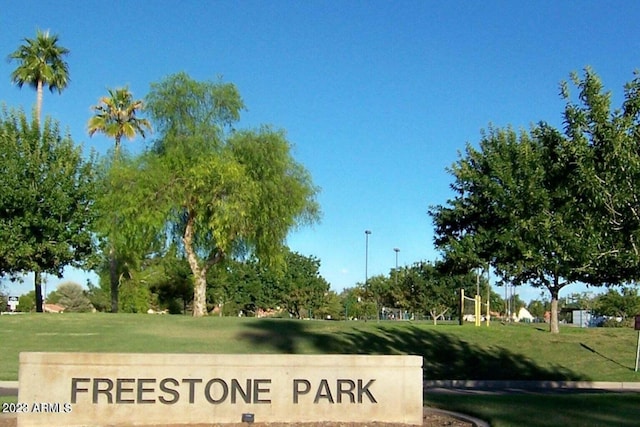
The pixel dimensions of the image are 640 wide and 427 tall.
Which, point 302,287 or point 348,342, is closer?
point 348,342

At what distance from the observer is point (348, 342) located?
86.3 feet

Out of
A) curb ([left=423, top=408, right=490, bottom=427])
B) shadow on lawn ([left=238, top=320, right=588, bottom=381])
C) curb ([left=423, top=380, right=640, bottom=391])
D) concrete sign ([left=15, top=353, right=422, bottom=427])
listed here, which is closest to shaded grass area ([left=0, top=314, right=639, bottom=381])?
shadow on lawn ([left=238, top=320, right=588, bottom=381])

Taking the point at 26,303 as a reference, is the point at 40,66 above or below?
above

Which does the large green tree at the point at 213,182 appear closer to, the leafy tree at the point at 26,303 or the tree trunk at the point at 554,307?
the tree trunk at the point at 554,307

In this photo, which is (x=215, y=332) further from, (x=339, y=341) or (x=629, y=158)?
(x=629, y=158)

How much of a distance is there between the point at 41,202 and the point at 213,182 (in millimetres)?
8031

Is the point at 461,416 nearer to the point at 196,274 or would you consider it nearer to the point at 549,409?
the point at 549,409

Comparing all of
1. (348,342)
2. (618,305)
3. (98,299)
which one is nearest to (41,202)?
(348,342)

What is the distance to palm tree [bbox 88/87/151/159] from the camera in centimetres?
4512

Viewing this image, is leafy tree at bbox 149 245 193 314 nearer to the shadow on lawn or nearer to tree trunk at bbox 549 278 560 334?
the shadow on lawn

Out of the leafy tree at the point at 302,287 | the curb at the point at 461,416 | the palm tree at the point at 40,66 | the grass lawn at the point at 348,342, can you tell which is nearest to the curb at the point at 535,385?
the grass lawn at the point at 348,342

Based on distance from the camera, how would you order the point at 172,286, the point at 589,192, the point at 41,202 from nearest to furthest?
the point at 589,192
the point at 41,202
the point at 172,286

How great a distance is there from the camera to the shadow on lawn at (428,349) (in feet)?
77.7

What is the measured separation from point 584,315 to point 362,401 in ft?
238
